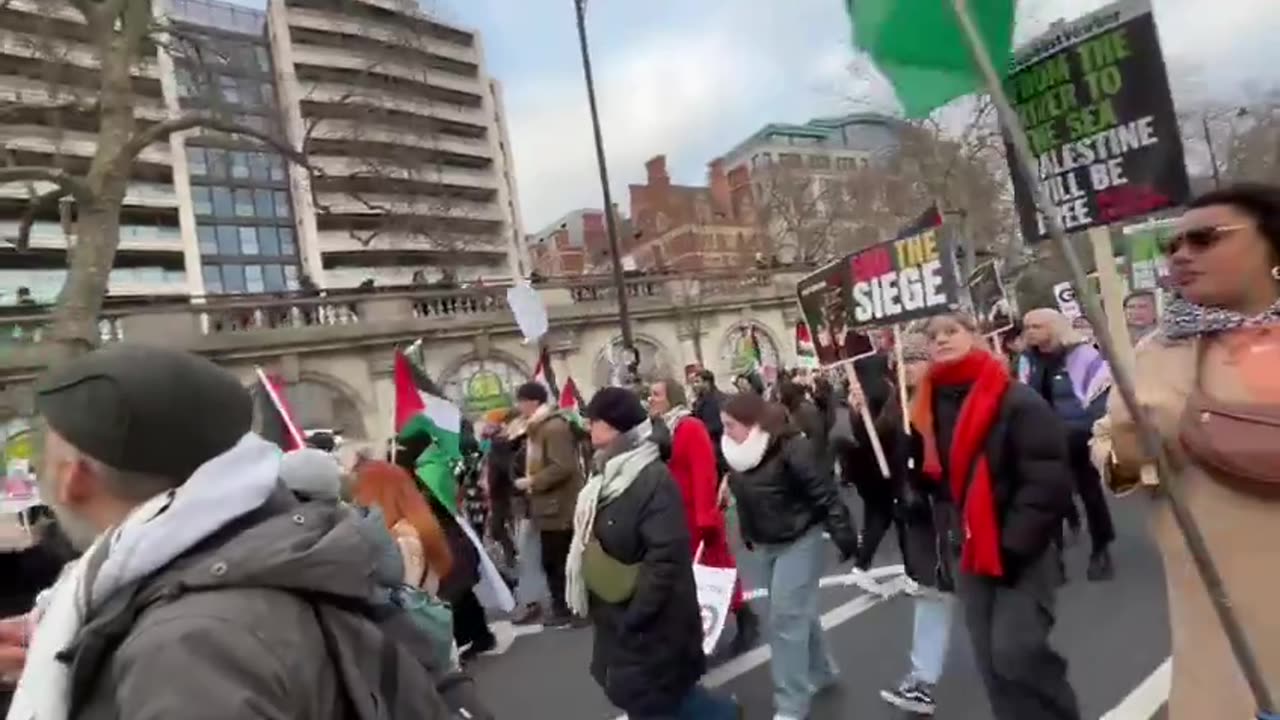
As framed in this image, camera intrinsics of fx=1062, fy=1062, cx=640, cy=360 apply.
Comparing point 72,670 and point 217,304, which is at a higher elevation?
point 217,304

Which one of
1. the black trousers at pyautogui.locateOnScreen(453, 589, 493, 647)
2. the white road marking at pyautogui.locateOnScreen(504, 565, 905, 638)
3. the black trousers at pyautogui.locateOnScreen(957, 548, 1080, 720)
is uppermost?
the black trousers at pyautogui.locateOnScreen(957, 548, 1080, 720)

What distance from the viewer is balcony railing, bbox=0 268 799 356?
2062cm

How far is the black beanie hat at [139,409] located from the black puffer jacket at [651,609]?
2.59 metres

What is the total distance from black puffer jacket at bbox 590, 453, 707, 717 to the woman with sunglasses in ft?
6.39

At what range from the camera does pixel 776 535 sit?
4.91m

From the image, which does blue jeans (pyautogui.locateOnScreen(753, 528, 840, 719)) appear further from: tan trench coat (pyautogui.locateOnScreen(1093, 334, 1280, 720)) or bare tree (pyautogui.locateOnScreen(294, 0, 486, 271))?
bare tree (pyautogui.locateOnScreen(294, 0, 486, 271))

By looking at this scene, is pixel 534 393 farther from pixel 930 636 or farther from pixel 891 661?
pixel 930 636

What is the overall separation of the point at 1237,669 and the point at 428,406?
19.8 feet

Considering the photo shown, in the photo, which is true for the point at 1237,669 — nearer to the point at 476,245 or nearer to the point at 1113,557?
the point at 1113,557

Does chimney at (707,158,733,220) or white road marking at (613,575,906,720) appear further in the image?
chimney at (707,158,733,220)

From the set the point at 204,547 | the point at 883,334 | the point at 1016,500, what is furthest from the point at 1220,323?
the point at 883,334

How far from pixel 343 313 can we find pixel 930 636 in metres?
21.4

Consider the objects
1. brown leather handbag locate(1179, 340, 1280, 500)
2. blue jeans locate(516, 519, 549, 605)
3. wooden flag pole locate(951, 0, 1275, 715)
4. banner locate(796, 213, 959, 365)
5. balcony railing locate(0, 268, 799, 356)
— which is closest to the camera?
wooden flag pole locate(951, 0, 1275, 715)

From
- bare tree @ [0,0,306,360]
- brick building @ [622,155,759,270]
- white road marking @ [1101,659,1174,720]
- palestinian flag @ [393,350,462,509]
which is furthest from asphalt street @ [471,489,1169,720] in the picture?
brick building @ [622,155,759,270]
